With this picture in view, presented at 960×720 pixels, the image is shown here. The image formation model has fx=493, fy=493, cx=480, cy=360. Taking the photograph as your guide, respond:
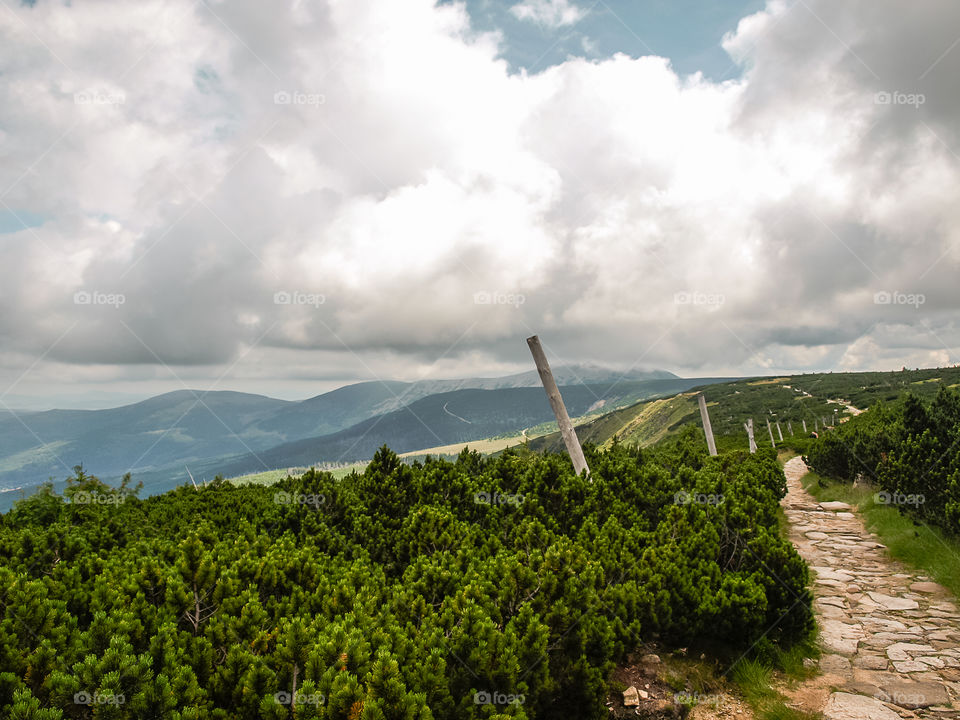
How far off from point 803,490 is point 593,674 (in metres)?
18.0

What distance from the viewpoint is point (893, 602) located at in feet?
22.8

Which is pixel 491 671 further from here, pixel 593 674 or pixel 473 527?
pixel 473 527

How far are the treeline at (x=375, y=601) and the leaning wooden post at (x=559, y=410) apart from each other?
5.79ft

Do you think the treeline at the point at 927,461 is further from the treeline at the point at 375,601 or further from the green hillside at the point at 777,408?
the green hillside at the point at 777,408

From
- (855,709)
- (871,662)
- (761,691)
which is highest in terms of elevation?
(761,691)

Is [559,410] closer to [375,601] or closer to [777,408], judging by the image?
[375,601]

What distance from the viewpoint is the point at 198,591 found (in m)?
3.79

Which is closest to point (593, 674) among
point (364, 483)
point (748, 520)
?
point (748, 520)

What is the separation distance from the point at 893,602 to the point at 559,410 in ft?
18.3

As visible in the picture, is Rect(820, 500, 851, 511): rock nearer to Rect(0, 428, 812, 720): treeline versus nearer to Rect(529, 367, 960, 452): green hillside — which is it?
Rect(529, 367, 960, 452): green hillside

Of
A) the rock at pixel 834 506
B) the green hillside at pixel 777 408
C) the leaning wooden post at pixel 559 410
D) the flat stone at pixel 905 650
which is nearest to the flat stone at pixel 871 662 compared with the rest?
the flat stone at pixel 905 650

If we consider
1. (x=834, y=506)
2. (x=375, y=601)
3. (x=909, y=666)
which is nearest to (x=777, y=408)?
(x=834, y=506)

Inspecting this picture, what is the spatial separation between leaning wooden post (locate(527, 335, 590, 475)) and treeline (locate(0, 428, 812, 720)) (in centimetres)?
176

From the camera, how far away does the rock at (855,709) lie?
4250mm
